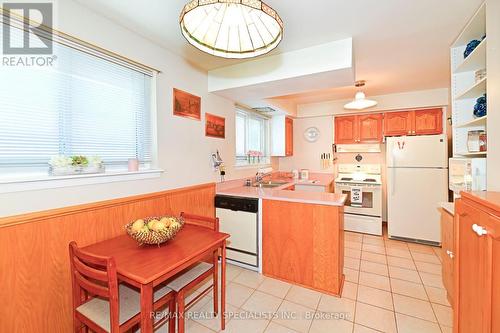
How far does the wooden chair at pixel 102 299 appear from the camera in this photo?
1.05 m

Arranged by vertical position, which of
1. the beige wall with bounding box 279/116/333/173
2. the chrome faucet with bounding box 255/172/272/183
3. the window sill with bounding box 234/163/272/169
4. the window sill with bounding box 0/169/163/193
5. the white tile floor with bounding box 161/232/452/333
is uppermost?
the beige wall with bounding box 279/116/333/173

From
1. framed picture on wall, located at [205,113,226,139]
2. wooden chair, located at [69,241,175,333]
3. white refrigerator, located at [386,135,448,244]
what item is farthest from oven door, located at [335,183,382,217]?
wooden chair, located at [69,241,175,333]

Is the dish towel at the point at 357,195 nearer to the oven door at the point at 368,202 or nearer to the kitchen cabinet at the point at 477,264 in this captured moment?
the oven door at the point at 368,202

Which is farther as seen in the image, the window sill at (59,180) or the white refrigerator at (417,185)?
the white refrigerator at (417,185)

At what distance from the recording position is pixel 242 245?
2531 mm

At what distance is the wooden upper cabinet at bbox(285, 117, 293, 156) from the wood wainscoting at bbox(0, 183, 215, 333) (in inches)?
127

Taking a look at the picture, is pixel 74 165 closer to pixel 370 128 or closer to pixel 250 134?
pixel 250 134

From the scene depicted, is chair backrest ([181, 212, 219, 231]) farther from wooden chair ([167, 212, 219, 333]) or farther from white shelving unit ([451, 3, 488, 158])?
white shelving unit ([451, 3, 488, 158])

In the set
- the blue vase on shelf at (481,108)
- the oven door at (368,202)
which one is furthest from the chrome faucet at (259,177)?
the blue vase on shelf at (481,108)

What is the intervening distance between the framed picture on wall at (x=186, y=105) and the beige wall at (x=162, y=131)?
0.06 meters

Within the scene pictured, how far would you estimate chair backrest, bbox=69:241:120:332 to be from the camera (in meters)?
1.04

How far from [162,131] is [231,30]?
4.00ft

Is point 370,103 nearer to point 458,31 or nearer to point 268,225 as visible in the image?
point 458,31

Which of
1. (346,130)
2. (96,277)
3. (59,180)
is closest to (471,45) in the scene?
(346,130)
